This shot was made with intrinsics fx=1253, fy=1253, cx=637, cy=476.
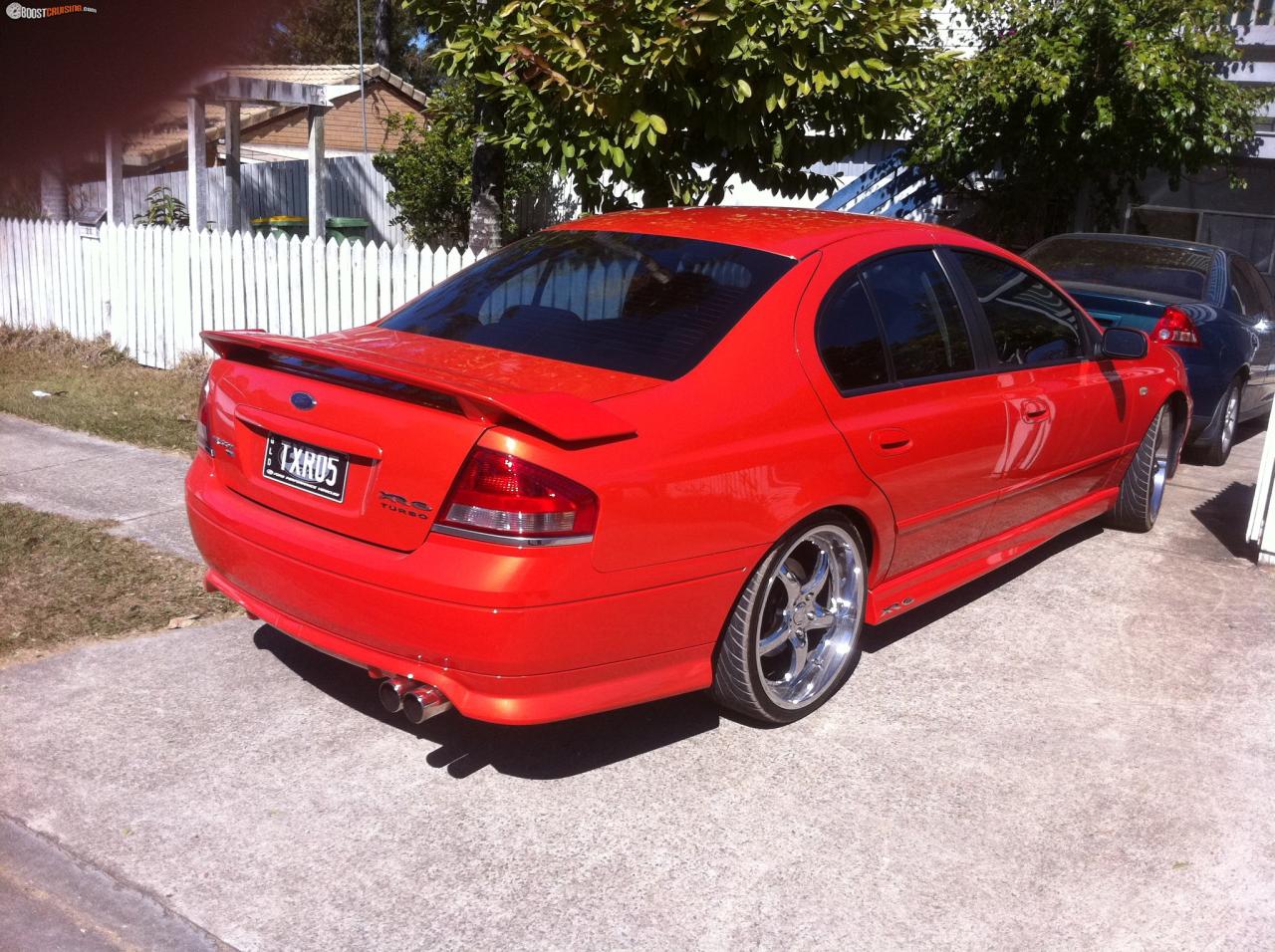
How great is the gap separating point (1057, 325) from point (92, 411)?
6233mm

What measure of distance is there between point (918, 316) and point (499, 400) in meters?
2.00

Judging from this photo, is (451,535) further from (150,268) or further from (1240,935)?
(150,268)

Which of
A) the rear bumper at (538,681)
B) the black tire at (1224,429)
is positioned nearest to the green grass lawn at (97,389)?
the rear bumper at (538,681)

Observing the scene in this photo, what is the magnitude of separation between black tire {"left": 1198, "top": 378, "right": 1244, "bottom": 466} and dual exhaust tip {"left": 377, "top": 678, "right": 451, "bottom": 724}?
21.3 feet

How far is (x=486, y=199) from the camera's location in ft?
41.4

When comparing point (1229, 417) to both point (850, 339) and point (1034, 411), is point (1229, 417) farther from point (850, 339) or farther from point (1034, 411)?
point (850, 339)

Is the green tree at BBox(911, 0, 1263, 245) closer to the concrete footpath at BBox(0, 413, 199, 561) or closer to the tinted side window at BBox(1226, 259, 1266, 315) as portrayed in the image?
the tinted side window at BBox(1226, 259, 1266, 315)

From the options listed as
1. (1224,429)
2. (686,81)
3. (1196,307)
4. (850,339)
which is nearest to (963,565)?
(850,339)

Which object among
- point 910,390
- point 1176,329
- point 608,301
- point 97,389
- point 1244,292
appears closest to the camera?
point 608,301

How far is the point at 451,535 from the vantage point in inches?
127

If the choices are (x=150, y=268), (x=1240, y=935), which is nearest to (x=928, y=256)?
(x=1240, y=935)

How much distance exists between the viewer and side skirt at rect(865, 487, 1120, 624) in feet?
14.6

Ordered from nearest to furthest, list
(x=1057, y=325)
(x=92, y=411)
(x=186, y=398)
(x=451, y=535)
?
(x=451, y=535), (x=1057, y=325), (x=92, y=411), (x=186, y=398)

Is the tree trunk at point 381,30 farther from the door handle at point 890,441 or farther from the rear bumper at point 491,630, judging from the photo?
the door handle at point 890,441
